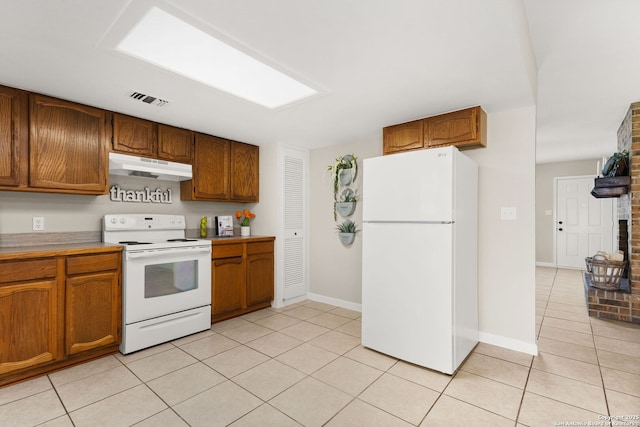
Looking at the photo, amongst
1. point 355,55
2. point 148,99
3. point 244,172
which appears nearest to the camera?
point 355,55

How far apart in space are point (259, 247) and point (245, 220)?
1.63 ft

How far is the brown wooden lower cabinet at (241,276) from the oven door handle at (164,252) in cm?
17

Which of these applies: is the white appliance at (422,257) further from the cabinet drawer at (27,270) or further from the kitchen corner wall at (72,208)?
the cabinet drawer at (27,270)

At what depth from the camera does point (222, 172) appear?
3.83m

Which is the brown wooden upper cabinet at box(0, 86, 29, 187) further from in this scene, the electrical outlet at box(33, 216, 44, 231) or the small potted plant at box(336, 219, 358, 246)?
the small potted plant at box(336, 219, 358, 246)

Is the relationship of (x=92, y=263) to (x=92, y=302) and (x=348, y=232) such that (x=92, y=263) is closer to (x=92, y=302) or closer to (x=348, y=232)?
(x=92, y=302)

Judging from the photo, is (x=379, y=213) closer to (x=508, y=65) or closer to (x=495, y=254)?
(x=495, y=254)

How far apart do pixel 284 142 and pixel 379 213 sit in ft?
6.22

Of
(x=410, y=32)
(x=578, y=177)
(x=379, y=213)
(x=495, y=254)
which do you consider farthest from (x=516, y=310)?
(x=578, y=177)

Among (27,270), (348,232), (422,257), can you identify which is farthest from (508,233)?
Result: (27,270)

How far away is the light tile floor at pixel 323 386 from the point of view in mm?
1853

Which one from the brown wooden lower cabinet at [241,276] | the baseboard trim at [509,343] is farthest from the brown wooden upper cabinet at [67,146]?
the baseboard trim at [509,343]

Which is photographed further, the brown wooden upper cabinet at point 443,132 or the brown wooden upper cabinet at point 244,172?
the brown wooden upper cabinet at point 244,172

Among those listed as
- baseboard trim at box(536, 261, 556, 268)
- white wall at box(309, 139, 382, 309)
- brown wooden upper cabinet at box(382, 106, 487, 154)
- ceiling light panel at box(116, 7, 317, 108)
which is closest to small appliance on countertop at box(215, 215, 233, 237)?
white wall at box(309, 139, 382, 309)
